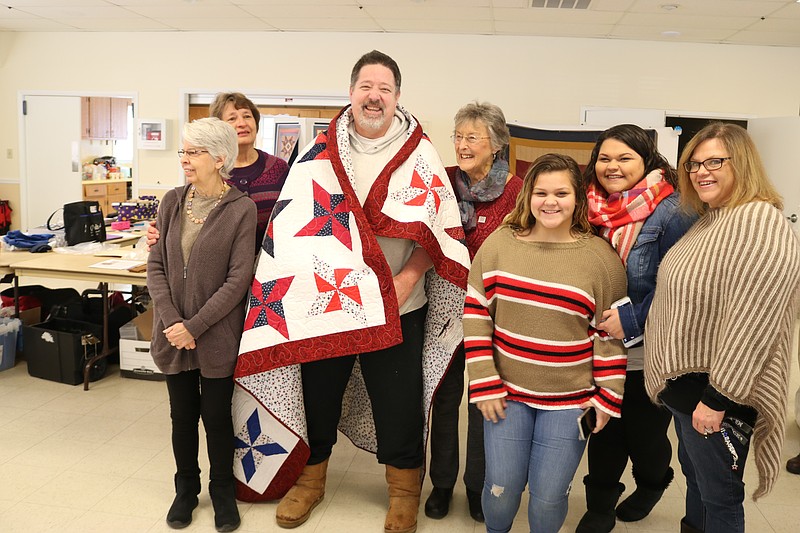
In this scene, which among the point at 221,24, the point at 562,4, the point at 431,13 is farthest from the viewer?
the point at 221,24

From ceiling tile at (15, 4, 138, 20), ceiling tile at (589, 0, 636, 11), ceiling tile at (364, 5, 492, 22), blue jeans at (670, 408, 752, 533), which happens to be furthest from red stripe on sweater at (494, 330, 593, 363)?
ceiling tile at (15, 4, 138, 20)

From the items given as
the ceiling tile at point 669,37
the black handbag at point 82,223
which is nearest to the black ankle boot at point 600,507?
the black handbag at point 82,223

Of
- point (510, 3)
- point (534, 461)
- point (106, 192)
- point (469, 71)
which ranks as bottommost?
point (534, 461)

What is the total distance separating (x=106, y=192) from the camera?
8.66m

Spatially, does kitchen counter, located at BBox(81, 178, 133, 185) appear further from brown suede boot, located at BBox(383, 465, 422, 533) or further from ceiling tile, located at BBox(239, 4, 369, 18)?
brown suede boot, located at BBox(383, 465, 422, 533)

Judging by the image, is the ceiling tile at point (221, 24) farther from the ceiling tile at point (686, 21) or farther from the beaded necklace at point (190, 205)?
the beaded necklace at point (190, 205)

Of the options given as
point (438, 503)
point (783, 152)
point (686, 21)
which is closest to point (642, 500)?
point (438, 503)

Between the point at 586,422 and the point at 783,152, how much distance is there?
5.24 metres

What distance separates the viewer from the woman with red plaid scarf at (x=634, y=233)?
5.59ft

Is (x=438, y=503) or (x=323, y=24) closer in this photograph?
(x=438, y=503)

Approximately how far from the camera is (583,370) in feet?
5.62

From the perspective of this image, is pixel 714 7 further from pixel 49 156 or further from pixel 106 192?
pixel 106 192

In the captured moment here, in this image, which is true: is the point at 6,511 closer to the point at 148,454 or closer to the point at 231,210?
the point at 148,454

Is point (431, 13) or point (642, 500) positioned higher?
point (431, 13)
